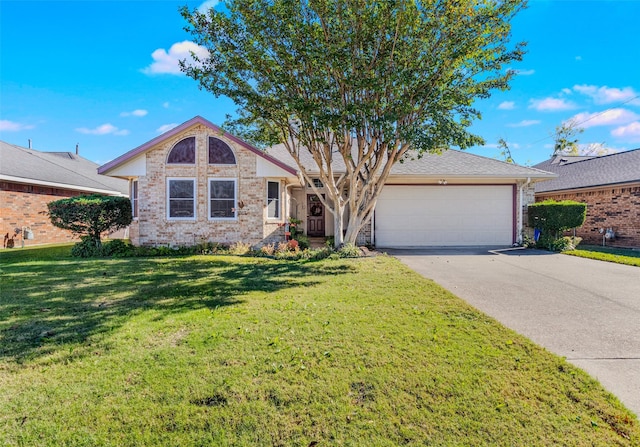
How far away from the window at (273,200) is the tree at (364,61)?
3639 mm

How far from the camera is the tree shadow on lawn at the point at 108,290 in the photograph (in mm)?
3924

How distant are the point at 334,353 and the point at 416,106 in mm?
7466

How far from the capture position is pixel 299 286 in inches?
252

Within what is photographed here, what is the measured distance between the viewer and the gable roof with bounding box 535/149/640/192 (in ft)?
45.4

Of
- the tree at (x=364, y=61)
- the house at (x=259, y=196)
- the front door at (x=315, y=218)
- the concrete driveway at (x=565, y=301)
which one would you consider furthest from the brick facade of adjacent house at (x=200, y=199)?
the concrete driveway at (x=565, y=301)

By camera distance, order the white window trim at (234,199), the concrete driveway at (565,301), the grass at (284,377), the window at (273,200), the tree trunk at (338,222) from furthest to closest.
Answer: the window at (273,200) < the white window trim at (234,199) < the tree trunk at (338,222) < the concrete driveway at (565,301) < the grass at (284,377)

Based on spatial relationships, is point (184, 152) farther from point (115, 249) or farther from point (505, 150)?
point (505, 150)

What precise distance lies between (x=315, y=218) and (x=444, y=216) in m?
6.29

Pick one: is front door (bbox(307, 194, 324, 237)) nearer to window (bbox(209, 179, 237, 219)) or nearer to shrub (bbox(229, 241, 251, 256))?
window (bbox(209, 179, 237, 219))

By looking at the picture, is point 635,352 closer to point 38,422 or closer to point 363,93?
point 38,422

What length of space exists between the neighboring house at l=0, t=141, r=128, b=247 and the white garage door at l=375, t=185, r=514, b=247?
14113 millimetres

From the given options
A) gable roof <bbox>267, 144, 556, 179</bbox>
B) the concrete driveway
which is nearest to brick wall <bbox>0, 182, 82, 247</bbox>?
gable roof <bbox>267, 144, 556, 179</bbox>

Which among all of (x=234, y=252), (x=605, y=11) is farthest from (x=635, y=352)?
(x=605, y=11)

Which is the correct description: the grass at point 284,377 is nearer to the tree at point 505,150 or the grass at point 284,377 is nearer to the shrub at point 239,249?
the shrub at point 239,249
